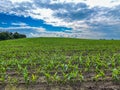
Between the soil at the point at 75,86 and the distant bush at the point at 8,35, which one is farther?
the distant bush at the point at 8,35

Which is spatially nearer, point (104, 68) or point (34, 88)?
point (34, 88)

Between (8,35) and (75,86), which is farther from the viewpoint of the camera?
(8,35)

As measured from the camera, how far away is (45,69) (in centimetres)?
838

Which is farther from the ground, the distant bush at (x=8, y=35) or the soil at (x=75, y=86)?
the soil at (x=75, y=86)

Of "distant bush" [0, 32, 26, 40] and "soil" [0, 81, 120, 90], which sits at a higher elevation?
"soil" [0, 81, 120, 90]

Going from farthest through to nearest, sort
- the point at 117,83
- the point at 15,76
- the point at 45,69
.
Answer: the point at 45,69 → the point at 15,76 → the point at 117,83

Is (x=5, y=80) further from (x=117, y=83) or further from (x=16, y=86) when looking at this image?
(x=117, y=83)

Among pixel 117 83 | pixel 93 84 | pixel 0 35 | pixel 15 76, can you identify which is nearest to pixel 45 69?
pixel 15 76

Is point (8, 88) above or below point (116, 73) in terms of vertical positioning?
below

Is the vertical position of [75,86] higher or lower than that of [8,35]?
higher

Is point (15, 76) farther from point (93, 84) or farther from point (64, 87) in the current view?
point (93, 84)

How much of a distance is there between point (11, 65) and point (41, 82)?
3.56m

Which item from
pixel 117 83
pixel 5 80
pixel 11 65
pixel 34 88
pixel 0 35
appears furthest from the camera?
pixel 0 35

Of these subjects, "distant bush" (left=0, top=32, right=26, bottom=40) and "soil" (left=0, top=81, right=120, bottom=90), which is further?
"distant bush" (left=0, top=32, right=26, bottom=40)
